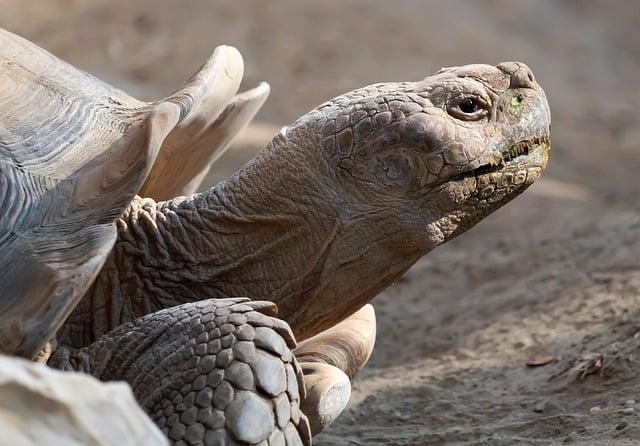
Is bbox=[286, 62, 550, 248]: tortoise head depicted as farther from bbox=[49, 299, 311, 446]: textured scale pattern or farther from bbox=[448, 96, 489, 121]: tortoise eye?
bbox=[49, 299, 311, 446]: textured scale pattern

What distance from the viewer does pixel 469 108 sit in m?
3.19

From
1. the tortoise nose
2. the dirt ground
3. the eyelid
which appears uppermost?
the tortoise nose

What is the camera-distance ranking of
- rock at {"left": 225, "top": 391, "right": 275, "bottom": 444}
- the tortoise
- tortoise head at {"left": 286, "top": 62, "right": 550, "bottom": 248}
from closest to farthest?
rock at {"left": 225, "top": 391, "right": 275, "bottom": 444} → the tortoise → tortoise head at {"left": 286, "top": 62, "right": 550, "bottom": 248}

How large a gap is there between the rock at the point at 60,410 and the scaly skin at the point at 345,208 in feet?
4.40

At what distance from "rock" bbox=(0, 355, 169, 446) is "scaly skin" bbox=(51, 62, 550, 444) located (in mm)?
1342

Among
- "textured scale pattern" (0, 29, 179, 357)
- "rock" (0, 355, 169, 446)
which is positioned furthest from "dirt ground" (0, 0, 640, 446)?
"rock" (0, 355, 169, 446)

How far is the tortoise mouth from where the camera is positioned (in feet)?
10.4

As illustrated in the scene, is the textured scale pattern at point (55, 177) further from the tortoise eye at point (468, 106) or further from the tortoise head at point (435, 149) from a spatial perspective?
the tortoise eye at point (468, 106)

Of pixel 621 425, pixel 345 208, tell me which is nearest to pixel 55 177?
pixel 345 208

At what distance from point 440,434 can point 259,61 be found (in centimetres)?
551

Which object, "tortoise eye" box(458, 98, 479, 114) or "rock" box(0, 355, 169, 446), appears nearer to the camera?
"rock" box(0, 355, 169, 446)

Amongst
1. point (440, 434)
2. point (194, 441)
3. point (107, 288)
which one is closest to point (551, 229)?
point (440, 434)

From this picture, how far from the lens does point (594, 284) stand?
195 inches

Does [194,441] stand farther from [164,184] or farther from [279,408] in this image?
[164,184]
